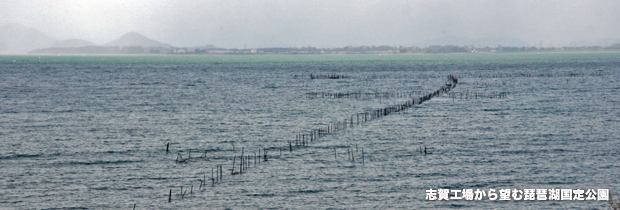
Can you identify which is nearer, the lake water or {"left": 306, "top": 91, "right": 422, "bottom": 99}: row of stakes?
the lake water

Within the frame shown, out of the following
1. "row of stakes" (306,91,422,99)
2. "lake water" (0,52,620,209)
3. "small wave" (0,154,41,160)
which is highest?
"small wave" (0,154,41,160)

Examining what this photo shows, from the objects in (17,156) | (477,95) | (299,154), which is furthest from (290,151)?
(477,95)

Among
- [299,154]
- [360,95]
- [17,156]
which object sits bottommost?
[360,95]

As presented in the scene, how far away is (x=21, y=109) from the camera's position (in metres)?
90.4

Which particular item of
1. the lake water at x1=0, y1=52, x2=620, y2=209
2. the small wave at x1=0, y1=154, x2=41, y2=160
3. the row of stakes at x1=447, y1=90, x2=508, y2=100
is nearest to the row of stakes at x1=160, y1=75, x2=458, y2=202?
the lake water at x1=0, y1=52, x2=620, y2=209

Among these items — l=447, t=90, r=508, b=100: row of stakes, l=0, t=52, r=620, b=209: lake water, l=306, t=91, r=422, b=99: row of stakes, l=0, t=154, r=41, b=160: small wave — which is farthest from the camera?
l=306, t=91, r=422, b=99: row of stakes

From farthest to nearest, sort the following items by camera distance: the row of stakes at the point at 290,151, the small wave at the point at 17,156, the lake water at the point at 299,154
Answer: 1. the small wave at the point at 17,156
2. the row of stakes at the point at 290,151
3. the lake water at the point at 299,154

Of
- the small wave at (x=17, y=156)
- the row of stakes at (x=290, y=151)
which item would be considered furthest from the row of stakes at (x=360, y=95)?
the small wave at (x=17, y=156)

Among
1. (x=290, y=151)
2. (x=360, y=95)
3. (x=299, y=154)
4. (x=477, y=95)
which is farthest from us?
(x=360, y=95)

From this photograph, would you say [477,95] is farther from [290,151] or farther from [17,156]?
[17,156]

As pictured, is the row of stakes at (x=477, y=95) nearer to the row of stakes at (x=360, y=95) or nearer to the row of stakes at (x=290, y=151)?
the row of stakes at (x=360, y=95)

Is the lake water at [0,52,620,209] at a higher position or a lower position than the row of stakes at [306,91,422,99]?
higher

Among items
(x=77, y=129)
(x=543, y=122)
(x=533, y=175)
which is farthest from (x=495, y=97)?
(x=77, y=129)

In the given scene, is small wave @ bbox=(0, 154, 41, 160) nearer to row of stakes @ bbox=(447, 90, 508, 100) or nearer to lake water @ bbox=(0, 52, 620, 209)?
lake water @ bbox=(0, 52, 620, 209)
